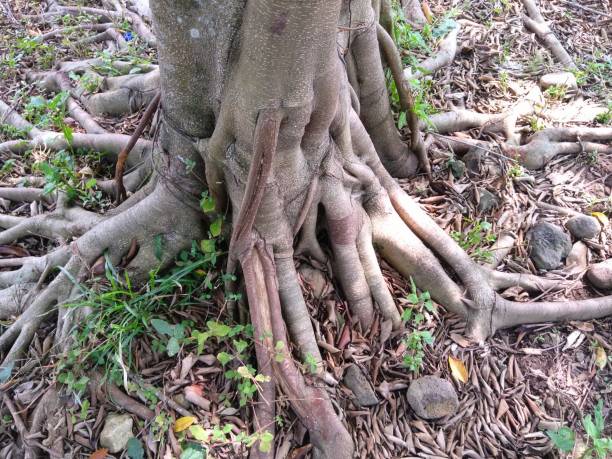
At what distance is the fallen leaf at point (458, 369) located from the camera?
2418 mm

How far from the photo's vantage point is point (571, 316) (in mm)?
2664

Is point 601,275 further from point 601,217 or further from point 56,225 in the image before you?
point 56,225

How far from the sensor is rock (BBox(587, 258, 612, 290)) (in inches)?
109

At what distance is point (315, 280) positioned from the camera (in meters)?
2.55

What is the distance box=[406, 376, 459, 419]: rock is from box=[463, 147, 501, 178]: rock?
1.50 metres

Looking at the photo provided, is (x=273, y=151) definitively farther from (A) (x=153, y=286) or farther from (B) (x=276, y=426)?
(B) (x=276, y=426)

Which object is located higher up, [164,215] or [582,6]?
[582,6]

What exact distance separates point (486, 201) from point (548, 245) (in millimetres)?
A: 444

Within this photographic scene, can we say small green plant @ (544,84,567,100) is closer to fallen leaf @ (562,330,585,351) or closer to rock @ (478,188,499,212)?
rock @ (478,188,499,212)

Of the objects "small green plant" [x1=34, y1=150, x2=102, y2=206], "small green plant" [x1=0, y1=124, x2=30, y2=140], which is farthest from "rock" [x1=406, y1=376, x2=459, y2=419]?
"small green plant" [x1=0, y1=124, x2=30, y2=140]

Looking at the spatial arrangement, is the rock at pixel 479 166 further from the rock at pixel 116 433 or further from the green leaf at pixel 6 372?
the green leaf at pixel 6 372

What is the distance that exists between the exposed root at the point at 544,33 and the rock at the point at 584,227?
5.72 ft

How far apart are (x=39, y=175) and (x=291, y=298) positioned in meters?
2.05

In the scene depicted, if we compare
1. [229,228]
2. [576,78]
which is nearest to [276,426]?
[229,228]
